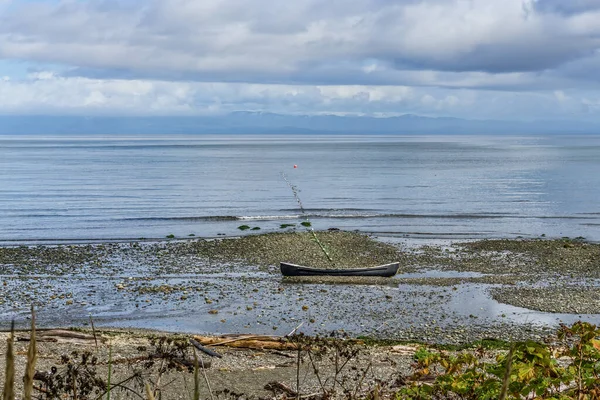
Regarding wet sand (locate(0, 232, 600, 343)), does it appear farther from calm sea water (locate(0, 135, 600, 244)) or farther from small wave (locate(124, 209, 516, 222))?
small wave (locate(124, 209, 516, 222))

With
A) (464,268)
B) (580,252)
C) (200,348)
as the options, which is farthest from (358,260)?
(200,348)

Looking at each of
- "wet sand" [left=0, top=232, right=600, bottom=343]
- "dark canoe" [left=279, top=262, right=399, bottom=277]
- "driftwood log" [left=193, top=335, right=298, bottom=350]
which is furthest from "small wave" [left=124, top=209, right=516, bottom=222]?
"driftwood log" [left=193, top=335, right=298, bottom=350]

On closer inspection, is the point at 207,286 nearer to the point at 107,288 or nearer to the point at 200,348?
the point at 107,288

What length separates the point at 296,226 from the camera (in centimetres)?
4231

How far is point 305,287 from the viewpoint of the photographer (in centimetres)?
2461

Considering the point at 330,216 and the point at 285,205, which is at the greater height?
the point at 285,205

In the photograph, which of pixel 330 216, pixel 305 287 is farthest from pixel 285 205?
pixel 305 287

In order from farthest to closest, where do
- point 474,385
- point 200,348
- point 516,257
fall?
point 516,257, point 200,348, point 474,385

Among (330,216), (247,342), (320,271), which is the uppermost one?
(247,342)

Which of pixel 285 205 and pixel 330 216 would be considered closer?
pixel 330 216

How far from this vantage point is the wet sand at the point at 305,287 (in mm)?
19766

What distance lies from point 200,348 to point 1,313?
9.67 m

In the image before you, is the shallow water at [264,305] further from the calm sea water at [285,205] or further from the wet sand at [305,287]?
the calm sea water at [285,205]

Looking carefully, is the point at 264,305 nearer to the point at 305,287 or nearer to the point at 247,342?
the point at 305,287
